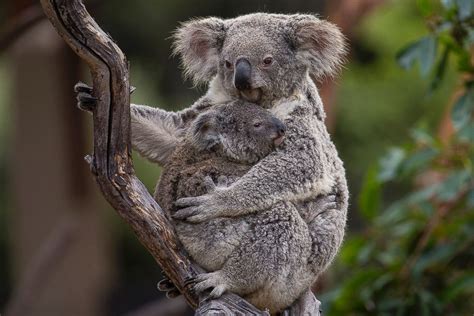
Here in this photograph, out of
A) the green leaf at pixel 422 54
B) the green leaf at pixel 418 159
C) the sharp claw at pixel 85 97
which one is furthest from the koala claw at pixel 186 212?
the green leaf at pixel 418 159

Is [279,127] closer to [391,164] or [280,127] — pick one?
[280,127]

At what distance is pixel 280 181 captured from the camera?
198 inches

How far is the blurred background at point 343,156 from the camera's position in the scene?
24.6 feet

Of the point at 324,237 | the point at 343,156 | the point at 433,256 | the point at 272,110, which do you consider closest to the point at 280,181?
the point at 324,237

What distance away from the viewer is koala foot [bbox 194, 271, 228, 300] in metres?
4.86

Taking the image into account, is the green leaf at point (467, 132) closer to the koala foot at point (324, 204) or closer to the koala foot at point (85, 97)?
the koala foot at point (324, 204)

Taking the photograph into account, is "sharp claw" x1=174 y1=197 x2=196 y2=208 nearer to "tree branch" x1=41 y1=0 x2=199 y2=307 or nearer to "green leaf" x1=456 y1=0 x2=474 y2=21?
"tree branch" x1=41 y1=0 x2=199 y2=307

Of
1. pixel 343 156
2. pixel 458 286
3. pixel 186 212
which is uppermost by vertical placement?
pixel 186 212

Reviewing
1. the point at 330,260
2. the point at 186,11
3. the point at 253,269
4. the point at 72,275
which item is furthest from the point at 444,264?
the point at 186,11

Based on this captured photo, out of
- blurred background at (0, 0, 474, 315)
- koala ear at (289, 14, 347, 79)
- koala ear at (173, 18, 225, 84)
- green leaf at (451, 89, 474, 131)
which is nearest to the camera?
koala ear at (289, 14, 347, 79)

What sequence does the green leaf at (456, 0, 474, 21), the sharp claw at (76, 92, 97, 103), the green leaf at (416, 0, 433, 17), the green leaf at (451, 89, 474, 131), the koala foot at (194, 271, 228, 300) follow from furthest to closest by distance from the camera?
1. the green leaf at (451, 89, 474, 131)
2. the green leaf at (416, 0, 433, 17)
3. the green leaf at (456, 0, 474, 21)
4. the koala foot at (194, 271, 228, 300)
5. the sharp claw at (76, 92, 97, 103)

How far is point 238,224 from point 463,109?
7.92ft

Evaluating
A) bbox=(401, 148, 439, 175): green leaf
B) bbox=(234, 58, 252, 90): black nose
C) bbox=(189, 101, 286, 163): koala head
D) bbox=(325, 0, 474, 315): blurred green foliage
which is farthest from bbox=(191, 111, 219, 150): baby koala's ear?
bbox=(401, 148, 439, 175): green leaf

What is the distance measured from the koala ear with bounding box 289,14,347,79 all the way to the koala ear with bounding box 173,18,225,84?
44 centimetres
